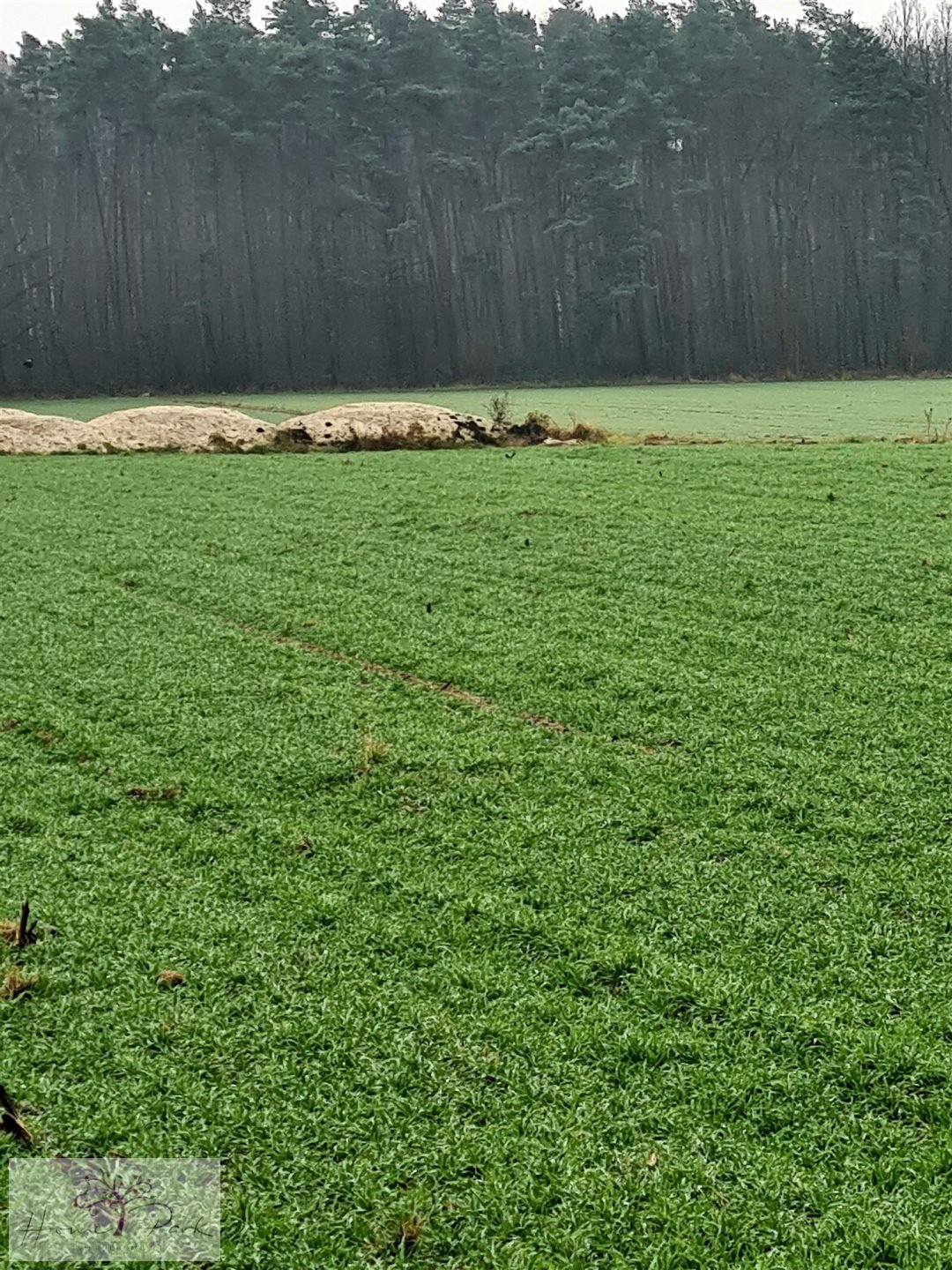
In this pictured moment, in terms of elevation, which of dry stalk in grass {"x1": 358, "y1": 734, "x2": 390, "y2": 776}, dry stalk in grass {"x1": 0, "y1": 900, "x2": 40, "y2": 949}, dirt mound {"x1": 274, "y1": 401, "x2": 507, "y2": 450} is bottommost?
dry stalk in grass {"x1": 0, "y1": 900, "x2": 40, "y2": 949}

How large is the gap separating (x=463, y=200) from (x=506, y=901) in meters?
36.4

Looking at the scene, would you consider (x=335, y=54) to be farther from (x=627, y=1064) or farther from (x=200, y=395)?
(x=627, y=1064)

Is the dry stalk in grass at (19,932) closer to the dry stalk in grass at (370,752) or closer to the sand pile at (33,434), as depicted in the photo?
the dry stalk in grass at (370,752)

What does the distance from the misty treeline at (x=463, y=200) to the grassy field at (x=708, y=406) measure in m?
4.46

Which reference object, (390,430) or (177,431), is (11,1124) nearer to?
(390,430)

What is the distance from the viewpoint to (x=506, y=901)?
3.14 meters

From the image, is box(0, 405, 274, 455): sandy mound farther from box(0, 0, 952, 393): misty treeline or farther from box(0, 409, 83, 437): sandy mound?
box(0, 0, 952, 393): misty treeline

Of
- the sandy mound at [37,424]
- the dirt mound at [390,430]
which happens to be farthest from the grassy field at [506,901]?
the sandy mound at [37,424]

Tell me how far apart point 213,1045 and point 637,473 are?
7601mm

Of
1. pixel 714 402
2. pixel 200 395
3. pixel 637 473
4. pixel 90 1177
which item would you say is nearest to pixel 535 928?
pixel 90 1177
